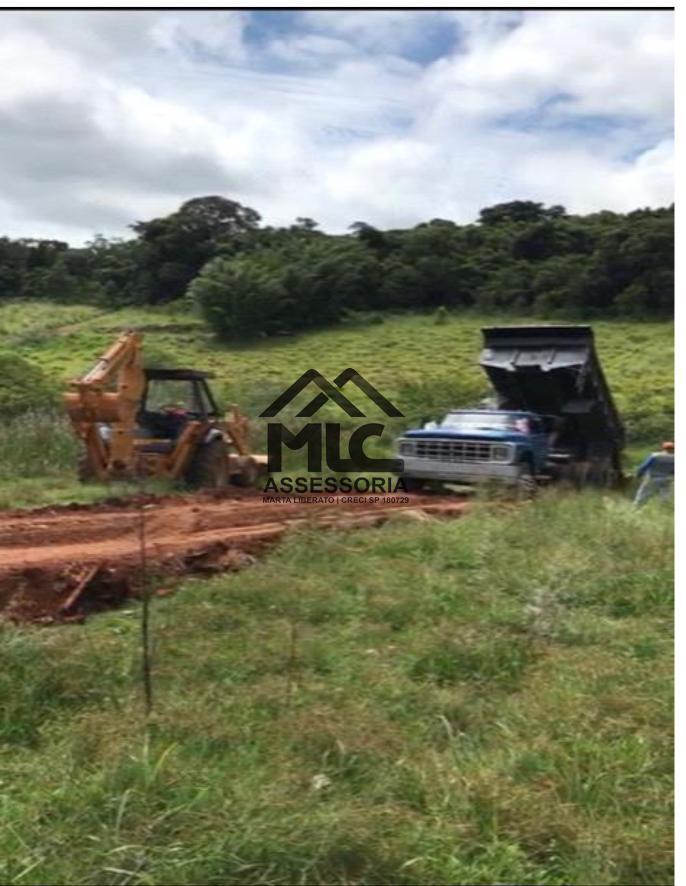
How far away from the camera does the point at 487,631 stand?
17.9ft

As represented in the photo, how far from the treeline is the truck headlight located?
1.79 metres

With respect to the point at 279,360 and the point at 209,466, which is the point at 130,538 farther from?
the point at 209,466

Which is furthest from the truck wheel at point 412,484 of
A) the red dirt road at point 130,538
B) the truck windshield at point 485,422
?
the truck windshield at point 485,422

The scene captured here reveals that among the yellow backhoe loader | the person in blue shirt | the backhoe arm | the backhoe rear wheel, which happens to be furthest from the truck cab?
the backhoe rear wheel

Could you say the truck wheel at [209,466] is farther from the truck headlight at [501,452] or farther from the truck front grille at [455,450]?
the truck headlight at [501,452]

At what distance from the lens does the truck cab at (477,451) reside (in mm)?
12148

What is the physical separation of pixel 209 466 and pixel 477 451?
3269 mm

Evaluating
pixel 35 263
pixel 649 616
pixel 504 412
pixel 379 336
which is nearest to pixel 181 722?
pixel 649 616

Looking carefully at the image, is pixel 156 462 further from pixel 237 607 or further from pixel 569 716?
pixel 569 716

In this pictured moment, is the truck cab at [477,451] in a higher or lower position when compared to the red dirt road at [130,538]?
higher

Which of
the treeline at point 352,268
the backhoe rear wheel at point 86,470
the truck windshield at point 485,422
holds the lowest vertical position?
the backhoe rear wheel at point 86,470

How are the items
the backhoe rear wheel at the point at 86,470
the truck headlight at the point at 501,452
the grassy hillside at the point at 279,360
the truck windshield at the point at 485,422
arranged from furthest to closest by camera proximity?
the truck windshield at the point at 485,422
the truck headlight at the point at 501,452
the backhoe rear wheel at the point at 86,470
the grassy hillside at the point at 279,360

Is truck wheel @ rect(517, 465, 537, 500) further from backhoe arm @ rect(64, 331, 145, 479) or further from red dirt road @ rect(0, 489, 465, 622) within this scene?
backhoe arm @ rect(64, 331, 145, 479)

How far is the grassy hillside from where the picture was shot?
10172mm
